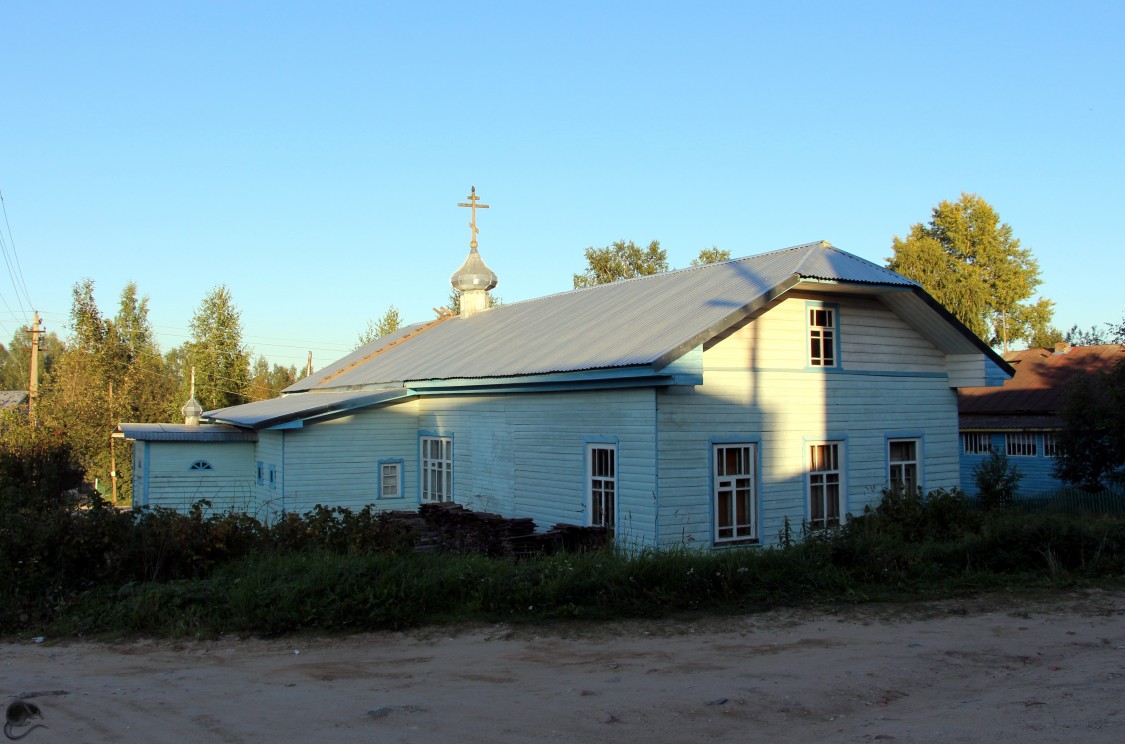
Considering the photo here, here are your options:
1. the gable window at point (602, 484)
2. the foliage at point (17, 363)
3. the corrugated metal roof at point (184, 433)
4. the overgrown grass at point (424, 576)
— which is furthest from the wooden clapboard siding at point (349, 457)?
the foliage at point (17, 363)

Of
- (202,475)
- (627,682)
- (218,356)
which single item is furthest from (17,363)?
(627,682)

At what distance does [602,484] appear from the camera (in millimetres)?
14219

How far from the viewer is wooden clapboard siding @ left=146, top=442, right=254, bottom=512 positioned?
19922mm

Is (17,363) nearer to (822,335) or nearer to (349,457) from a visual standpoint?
(349,457)

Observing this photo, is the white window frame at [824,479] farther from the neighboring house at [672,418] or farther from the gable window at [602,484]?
the gable window at [602,484]

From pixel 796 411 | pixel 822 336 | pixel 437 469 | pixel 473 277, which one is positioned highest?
pixel 473 277

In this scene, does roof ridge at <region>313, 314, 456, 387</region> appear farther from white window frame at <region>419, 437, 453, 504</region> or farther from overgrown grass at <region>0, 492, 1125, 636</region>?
overgrown grass at <region>0, 492, 1125, 636</region>

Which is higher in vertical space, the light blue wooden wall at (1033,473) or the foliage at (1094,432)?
the foliage at (1094,432)

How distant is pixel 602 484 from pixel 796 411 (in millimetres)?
3385

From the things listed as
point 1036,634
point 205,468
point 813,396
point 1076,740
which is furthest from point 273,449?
point 1076,740

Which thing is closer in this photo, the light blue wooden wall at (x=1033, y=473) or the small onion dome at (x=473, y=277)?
the light blue wooden wall at (x=1033, y=473)

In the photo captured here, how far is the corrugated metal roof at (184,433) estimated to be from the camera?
1982 cm

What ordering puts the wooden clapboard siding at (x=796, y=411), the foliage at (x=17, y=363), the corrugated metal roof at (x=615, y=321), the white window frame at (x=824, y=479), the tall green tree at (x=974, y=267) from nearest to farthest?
the wooden clapboard siding at (x=796, y=411) < the corrugated metal roof at (x=615, y=321) < the white window frame at (x=824, y=479) < the tall green tree at (x=974, y=267) < the foliage at (x=17, y=363)

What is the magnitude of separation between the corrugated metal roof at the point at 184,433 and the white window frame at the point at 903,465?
13.5 metres
